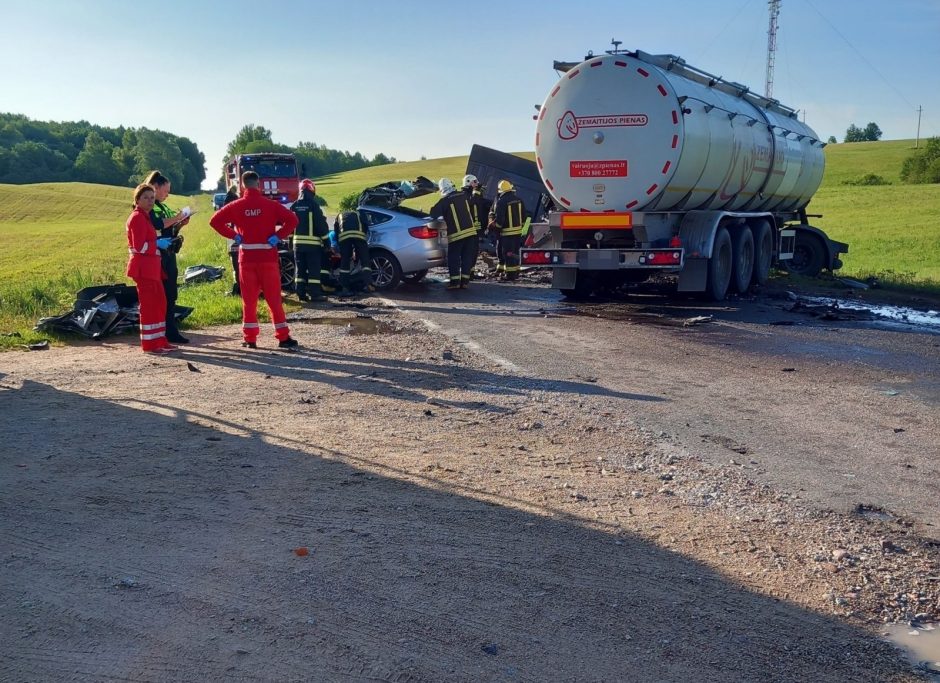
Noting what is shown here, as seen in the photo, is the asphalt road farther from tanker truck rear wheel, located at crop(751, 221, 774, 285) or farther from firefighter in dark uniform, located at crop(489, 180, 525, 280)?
firefighter in dark uniform, located at crop(489, 180, 525, 280)

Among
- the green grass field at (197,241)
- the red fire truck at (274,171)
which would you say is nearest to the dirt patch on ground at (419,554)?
the green grass field at (197,241)

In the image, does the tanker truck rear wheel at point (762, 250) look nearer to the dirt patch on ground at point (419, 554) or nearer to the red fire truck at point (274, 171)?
the dirt patch on ground at point (419, 554)

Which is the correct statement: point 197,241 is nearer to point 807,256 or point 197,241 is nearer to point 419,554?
point 807,256

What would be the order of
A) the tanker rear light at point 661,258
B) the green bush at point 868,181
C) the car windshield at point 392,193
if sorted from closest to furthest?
the tanker rear light at point 661,258, the car windshield at point 392,193, the green bush at point 868,181

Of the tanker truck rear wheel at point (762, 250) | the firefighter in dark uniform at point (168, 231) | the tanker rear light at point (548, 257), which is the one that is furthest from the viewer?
the tanker truck rear wheel at point (762, 250)

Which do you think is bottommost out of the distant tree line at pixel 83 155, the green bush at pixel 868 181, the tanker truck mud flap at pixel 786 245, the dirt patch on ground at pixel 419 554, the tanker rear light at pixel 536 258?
the dirt patch on ground at pixel 419 554

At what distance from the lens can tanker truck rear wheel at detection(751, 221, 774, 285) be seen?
50.2ft

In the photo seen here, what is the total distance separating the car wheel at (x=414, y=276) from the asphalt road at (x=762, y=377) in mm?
1269

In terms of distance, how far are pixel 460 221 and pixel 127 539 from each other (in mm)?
10620

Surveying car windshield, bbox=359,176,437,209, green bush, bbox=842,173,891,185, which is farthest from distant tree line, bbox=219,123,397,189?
car windshield, bbox=359,176,437,209

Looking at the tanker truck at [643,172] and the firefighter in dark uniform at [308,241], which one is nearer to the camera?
the tanker truck at [643,172]

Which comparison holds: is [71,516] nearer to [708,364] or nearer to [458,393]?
[458,393]

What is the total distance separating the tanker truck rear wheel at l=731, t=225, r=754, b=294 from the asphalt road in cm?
59

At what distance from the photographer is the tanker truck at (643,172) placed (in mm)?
12234
